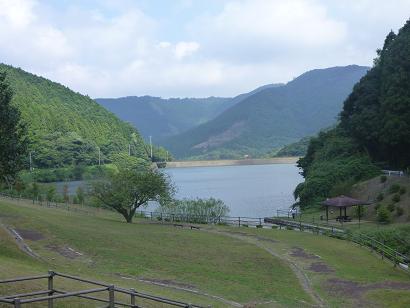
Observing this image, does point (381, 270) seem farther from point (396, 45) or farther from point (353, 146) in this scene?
point (353, 146)

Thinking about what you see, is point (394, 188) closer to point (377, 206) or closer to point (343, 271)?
point (377, 206)

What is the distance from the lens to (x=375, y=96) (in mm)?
66250

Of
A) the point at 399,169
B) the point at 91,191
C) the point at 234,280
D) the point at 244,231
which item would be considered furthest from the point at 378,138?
the point at 234,280

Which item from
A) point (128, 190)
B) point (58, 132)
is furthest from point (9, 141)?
point (58, 132)

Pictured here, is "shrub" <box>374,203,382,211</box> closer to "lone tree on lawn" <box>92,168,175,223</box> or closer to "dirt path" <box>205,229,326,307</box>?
"dirt path" <box>205,229,326,307</box>

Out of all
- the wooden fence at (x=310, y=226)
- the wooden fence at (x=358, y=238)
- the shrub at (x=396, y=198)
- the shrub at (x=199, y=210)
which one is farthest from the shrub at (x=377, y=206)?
the shrub at (x=199, y=210)

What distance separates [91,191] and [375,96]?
37.8 metres

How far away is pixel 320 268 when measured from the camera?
2942cm

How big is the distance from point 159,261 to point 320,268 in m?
9.18

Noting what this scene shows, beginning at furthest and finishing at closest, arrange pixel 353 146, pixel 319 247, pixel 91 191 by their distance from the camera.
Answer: pixel 353 146, pixel 91 191, pixel 319 247

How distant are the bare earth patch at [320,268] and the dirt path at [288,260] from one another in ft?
2.68

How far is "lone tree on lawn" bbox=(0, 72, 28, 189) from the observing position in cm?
2945

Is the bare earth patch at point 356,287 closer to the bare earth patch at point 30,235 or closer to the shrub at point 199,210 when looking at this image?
the bare earth patch at point 30,235

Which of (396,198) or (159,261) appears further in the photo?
(396,198)
